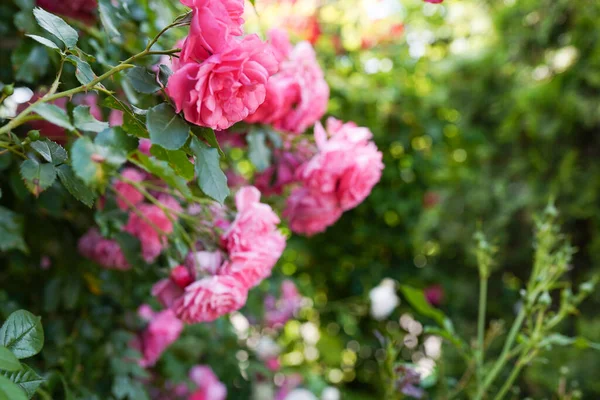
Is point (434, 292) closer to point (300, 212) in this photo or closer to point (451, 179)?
point (451, 179)

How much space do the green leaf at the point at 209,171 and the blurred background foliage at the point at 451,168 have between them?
1.14 m

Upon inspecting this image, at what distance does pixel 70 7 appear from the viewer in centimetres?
86

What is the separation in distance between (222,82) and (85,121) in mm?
114

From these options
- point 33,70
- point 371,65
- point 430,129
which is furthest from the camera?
point 371,65

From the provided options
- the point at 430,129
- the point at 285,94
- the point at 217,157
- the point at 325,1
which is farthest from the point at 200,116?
the point at 325,1

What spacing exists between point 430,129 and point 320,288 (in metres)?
0.75

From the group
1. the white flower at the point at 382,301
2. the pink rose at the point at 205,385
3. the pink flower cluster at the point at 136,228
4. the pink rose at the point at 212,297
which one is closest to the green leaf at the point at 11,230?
the pink flower cluster at the point at 136,228

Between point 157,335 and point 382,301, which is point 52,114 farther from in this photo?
point 382,301

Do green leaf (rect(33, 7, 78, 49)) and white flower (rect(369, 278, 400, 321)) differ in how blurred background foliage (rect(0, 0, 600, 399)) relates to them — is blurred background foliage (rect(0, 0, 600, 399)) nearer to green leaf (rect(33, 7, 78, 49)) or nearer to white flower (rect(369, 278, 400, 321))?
white flower (rect(369, 278, 400, 321))

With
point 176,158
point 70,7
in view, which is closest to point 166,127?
point 176,158

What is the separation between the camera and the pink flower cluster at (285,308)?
6.31 ft

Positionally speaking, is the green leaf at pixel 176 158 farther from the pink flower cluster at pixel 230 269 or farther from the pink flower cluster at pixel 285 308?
the pink flower cluster at pixel 285 308

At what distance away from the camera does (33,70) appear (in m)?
0.79

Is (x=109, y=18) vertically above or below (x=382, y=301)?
above
